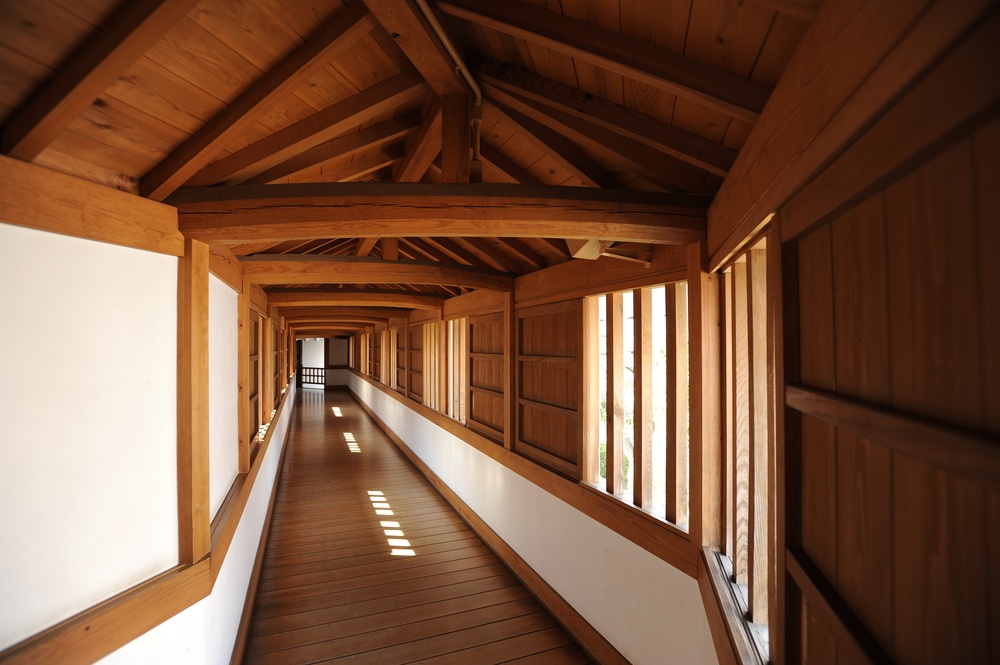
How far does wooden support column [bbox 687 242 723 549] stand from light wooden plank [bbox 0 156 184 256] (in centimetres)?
225

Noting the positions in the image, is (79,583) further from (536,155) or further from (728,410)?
(536,155)

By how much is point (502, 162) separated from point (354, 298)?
144 inches

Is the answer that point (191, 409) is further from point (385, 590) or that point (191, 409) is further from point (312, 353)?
point (312, 353)

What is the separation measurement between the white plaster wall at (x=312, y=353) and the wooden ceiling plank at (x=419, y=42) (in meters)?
21.8

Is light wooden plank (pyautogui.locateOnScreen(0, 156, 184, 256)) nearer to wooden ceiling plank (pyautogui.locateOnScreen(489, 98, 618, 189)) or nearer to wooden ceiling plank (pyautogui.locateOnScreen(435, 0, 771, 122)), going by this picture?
wooden ceiling plank (pyautogui.locateOnScreen(435, 0, 771, 122))

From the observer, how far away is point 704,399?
2117 mm

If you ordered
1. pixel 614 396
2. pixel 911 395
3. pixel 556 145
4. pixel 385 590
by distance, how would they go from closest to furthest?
pixel 911 395 → pixel 556 145 → pixel 614 396 → pixel 385 590

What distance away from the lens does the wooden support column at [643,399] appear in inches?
107

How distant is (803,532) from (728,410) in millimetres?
912

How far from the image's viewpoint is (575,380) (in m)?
3.44

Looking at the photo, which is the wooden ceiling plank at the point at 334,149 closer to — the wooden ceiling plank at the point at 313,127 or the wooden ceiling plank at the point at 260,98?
the wooden ceiling plank at the point at 313,127

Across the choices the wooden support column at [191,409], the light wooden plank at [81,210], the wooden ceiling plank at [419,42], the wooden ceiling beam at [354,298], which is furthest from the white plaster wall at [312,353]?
the wooden ceiling plank at [419,42]

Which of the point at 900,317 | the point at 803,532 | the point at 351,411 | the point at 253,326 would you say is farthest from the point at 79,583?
the point at 351,411

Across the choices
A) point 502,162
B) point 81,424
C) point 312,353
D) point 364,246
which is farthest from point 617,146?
point 312,353
